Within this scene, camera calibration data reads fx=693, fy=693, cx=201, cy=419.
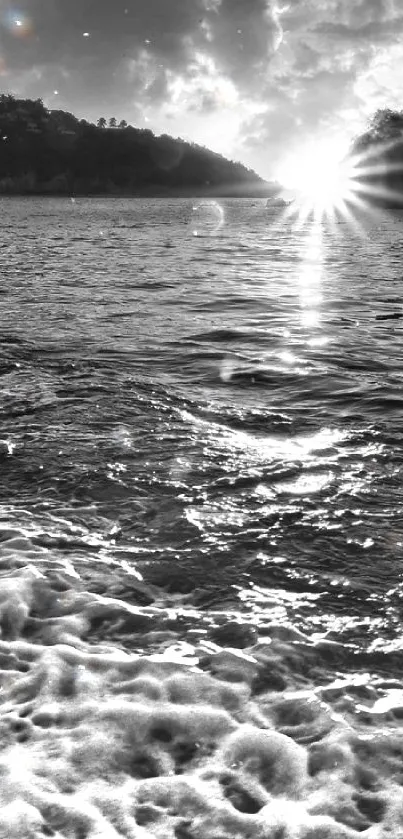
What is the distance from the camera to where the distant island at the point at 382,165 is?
380ft

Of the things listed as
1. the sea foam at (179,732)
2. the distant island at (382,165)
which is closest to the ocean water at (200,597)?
the sea foam at (179,732)

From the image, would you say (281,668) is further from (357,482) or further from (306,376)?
(306,376)

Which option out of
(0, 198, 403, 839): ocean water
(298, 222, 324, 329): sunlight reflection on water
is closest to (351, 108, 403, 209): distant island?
(298, 222, 324, 329): sunlight reflection on water

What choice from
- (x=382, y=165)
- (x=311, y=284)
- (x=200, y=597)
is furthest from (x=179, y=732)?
(x=382, y=165)

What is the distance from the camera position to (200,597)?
17.5ft

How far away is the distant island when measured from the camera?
380 ft

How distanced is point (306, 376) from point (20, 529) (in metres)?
6.75

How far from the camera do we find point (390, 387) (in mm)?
10938

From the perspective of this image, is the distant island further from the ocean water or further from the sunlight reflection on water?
the ocean water

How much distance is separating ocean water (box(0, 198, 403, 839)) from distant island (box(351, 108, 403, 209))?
11384 centimetres

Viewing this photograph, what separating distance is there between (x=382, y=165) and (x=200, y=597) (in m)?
123

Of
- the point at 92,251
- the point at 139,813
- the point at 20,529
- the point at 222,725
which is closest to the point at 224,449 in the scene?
the point at 20,529

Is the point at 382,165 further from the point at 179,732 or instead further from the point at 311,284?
the point at 179,732

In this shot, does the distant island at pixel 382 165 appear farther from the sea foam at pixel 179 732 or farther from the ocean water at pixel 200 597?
the sea foam at pixel 179 732
